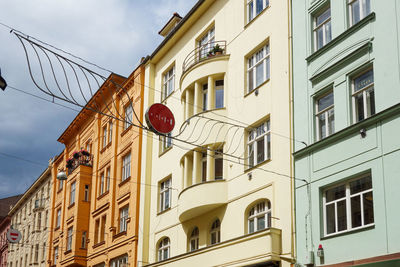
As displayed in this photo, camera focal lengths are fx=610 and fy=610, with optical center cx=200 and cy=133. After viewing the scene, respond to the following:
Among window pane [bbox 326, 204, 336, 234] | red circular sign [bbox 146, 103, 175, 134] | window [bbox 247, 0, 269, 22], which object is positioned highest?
window [bbox 247, 0, 269, 22]

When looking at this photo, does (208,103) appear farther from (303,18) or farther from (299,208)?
(299,208)

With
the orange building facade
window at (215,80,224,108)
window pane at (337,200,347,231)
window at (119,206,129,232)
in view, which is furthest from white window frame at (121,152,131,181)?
window pane at (337,200,347,231)

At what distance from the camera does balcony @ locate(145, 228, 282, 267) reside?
64.8 feet

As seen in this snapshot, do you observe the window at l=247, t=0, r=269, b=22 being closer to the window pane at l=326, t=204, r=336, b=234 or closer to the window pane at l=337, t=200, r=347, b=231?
the window pane at l=326, t=204, r=336, b=234

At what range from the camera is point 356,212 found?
17.2m

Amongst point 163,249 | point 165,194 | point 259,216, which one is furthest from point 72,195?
point 259,216

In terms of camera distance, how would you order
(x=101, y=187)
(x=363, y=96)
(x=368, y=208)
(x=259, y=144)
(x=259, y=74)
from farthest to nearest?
1. (x=101, y=187)
2. (x=259, y=74)
3. (x=259, y=144)
4. (x=363, y=96)
5. (x=368, y=208)

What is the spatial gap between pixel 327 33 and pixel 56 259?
1174 inches

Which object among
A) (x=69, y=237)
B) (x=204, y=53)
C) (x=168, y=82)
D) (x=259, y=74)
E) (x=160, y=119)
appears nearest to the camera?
(x=160, y=119)

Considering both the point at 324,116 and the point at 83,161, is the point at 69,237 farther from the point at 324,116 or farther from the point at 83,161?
the point at 324,116

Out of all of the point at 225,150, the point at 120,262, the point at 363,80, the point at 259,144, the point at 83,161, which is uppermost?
the point at 83,161

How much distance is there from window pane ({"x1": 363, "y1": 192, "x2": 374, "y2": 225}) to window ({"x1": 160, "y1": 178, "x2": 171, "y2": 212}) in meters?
13.2

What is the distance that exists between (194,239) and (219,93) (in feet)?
20.7

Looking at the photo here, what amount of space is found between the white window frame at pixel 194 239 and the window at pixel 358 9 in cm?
1110
